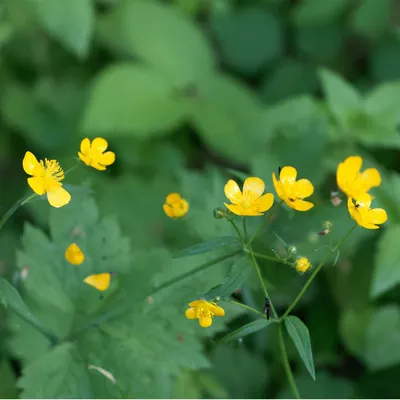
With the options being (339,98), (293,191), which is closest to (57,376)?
(293,191)

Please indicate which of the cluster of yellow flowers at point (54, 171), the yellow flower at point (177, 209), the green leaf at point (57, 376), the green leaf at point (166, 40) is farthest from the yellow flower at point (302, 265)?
the green leaf at point (166, 40)

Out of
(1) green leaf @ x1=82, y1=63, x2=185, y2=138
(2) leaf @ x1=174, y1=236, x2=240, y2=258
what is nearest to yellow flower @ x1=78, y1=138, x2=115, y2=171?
(2) leaf @ x1=174, y1=236, x2=240, y2=258

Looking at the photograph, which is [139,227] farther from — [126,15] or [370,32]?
[370,32]

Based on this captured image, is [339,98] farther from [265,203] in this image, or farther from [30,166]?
[30,166]

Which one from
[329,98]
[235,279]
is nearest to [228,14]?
[329,98]

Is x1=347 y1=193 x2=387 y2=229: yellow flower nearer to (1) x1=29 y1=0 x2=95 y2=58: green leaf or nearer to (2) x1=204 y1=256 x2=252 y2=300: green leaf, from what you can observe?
(2) x1=204 y1=256 x2=252 y2=300: green leaf

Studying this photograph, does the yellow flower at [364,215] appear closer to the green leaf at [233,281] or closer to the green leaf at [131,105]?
the green leaf at [233,281]
